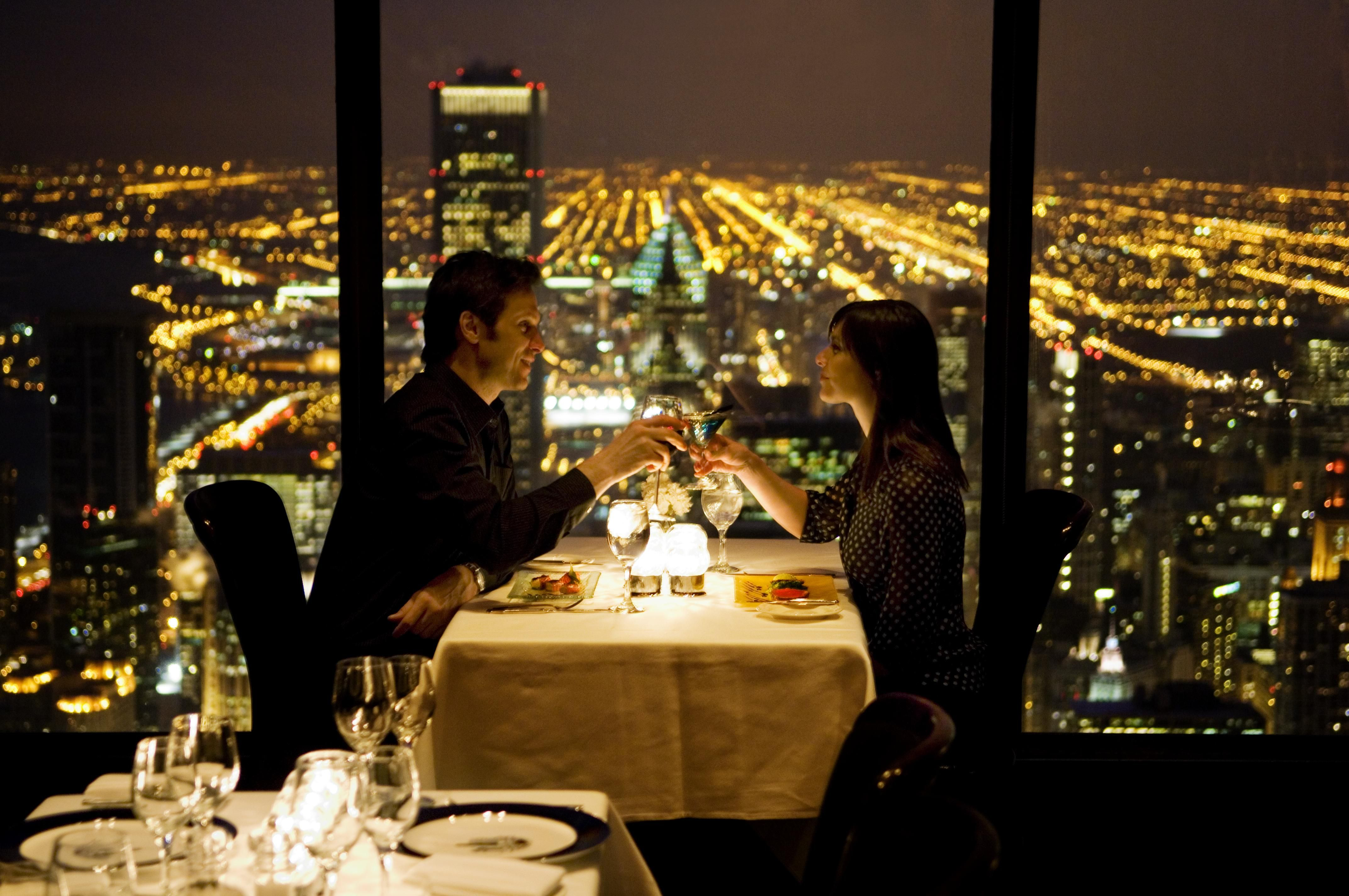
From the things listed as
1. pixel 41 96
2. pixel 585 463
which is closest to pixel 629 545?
pixel 585 463

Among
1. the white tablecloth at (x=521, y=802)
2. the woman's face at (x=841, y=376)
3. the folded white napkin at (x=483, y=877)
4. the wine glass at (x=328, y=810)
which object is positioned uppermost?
the woman's face at (x=841, y=376)

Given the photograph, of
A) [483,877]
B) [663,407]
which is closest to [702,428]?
[663,407]

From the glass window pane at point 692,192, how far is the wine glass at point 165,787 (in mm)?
2615

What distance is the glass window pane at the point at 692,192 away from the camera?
3.99m

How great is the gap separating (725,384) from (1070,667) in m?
1.33

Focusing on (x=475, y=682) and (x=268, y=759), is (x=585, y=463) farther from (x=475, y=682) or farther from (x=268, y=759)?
(x=268, y=759)

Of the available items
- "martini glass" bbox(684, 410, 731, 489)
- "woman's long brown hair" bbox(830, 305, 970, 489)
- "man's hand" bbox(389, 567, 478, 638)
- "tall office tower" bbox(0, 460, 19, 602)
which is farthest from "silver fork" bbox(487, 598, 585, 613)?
"tall office tower" bbox(0, 460, 19, 602)

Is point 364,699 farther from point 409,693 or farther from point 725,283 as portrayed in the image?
point 725,283

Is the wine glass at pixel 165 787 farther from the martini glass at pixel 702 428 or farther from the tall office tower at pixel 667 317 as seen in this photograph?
the tall office tower at pixel 667 317

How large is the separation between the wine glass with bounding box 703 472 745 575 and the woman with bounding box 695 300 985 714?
117mm

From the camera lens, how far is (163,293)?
4.02 metres

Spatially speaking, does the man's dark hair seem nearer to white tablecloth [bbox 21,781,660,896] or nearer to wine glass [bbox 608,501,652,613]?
wine glass [bbox 608,501,652,613]

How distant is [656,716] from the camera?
2.56 metres

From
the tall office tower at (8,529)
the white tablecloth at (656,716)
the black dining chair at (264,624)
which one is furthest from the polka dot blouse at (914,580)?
the tall office tower at (8,529)
